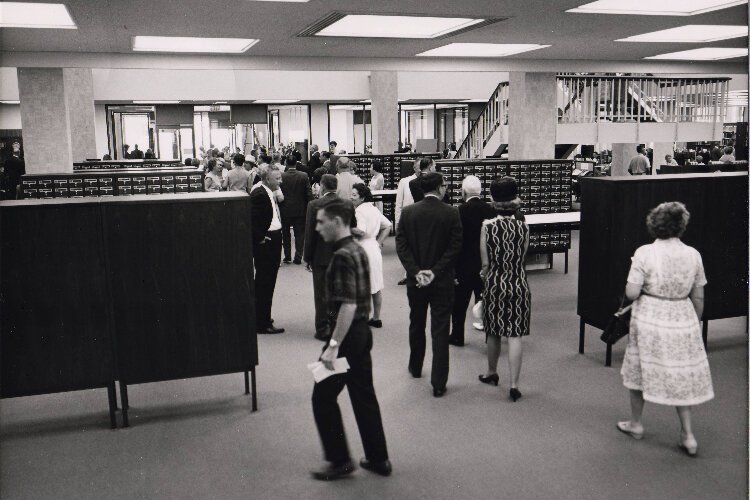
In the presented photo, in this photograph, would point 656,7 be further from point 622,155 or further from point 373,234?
point 622,155

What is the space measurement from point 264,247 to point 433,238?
90.8 inches

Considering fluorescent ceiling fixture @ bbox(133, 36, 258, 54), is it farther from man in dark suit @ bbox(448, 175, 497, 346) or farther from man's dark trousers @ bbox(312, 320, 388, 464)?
man's dark trousers @ bbox(312, 320, 388, 464)

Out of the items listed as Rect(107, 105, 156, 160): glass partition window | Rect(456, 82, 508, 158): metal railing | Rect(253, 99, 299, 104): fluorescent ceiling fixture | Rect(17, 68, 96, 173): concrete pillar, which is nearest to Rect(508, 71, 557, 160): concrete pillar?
Rect(456, 82, 508, 158): metal railing

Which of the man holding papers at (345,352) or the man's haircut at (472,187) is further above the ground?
the man's haircut at (472,187)

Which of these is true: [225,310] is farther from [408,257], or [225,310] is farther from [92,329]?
[408,257]

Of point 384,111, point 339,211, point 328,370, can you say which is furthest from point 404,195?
point 384,111

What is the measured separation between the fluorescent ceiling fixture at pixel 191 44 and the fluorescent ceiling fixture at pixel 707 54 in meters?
6.76

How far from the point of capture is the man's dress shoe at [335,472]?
3.85 metres

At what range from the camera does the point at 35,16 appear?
21.5 feet

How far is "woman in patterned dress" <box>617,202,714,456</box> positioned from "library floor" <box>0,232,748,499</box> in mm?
397

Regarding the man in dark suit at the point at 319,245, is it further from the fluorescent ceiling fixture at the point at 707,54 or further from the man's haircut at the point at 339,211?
the fluorescent ceiling fixture at the point at 707,54

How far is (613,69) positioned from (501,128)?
252 centimetres

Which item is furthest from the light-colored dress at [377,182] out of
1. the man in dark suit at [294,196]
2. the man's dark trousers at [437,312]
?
the man's dark trousers at [437,312]

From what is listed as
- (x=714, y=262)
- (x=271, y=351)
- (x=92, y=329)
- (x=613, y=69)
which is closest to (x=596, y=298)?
(x=714, y=262)
